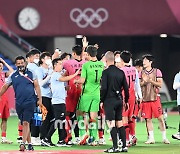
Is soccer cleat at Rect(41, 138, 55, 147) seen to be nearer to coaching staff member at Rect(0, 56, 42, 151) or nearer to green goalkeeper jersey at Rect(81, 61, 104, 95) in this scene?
green goalkeeper jersey at Rect(81, 61, 104, 95)

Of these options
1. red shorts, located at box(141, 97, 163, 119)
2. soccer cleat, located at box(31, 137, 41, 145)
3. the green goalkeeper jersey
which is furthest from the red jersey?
soccer cleat, located at box(31, 137, 41, 145)

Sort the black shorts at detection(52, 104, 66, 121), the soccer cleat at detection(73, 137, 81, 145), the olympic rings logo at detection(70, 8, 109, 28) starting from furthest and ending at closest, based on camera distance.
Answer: the olympic rings logo at detection(70, 8, 109, 28)
the soccer cleat at detection(73, 137, 81, 145)
the black shorts at detection(52, 104, 66, 121)

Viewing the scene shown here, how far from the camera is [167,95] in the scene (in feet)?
118

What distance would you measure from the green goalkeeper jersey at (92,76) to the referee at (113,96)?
0.92 m

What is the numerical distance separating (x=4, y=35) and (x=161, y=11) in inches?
284

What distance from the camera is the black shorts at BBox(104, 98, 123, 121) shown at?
1706 centimetres

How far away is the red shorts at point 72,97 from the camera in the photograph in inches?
746

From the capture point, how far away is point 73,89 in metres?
18.9

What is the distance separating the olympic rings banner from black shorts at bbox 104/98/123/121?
1852 cm

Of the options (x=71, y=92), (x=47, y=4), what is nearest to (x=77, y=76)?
(x=71, y=92)

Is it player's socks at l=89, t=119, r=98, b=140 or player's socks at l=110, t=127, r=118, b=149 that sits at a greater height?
player's socks at l=89, t=119, r=98, b=140

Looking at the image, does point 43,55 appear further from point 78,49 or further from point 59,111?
point 59,111

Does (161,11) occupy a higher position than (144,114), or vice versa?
(161,11)

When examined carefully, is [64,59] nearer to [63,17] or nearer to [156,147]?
[156,147]
